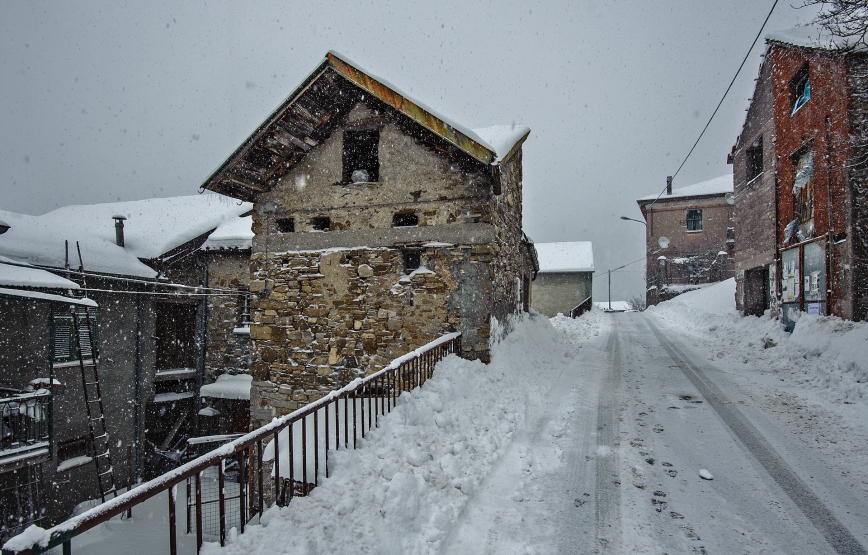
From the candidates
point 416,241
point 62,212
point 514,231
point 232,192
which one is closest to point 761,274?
point 514,231

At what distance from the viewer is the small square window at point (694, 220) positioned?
30094 millimetres

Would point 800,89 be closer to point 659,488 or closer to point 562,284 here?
point 659,488

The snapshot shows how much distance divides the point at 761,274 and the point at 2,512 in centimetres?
2277

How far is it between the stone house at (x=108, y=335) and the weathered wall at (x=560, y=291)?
74.0ft

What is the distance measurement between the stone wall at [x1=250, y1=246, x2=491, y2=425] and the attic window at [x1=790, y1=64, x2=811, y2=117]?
434 inches

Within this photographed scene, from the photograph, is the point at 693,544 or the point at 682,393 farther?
the point at 682,393

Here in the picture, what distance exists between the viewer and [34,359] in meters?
10.0

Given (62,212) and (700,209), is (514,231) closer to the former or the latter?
(62,212)

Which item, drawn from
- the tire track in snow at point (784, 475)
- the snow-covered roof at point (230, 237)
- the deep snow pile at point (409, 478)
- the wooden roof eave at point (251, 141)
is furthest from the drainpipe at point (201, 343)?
the tire track in snow at point (784, 475)

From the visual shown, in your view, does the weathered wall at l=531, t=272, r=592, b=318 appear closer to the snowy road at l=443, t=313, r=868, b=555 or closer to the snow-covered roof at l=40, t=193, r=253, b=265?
the snow-covered roof at l=40, t=193, r=253, b=265

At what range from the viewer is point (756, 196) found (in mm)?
15320

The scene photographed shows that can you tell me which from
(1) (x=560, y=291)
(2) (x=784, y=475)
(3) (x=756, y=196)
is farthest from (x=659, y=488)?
(1) (x=560, y=291)

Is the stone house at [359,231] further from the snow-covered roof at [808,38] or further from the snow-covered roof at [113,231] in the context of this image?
the snow-covered roof at [808,38]

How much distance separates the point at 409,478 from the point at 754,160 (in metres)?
18.8
